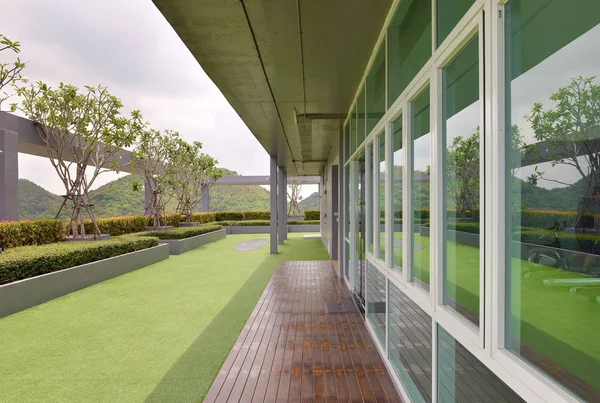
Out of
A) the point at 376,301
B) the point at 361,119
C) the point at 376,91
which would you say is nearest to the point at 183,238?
the point at 361,119

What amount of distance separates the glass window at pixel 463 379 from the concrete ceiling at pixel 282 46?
7.91 feet

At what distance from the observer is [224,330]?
3920 mm

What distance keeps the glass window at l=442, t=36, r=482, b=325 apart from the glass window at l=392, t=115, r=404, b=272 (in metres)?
0.85

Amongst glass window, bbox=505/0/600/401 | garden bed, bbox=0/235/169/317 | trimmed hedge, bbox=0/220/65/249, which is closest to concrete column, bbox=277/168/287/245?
garden bed, bbox=0/235/169/317

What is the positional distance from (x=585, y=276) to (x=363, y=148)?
359cm

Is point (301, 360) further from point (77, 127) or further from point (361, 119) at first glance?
point (77, 127)

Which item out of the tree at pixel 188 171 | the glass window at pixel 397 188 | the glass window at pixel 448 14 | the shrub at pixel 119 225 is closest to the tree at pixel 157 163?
the tree at pixel 188 171

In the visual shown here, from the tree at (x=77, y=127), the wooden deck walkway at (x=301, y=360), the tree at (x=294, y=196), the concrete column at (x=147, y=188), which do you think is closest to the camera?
the wooden deck walkway at (x=301, y=360)

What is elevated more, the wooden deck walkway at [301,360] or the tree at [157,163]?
the tree at [157,163]

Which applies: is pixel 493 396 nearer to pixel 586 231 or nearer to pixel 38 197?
pixel 586 231

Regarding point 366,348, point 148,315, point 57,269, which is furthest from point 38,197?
point 366,348

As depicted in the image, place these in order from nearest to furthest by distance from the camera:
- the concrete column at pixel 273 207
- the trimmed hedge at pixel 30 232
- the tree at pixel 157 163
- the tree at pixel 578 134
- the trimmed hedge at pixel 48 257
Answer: the tree at pixel 578 134 → the trimmed hedge at pixel 48 257 → the trimmed hedge at pixel 30 232 → the concrete column at pixel 273 207 → the tree at pixel 157 163

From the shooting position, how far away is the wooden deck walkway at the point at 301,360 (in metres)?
2.57

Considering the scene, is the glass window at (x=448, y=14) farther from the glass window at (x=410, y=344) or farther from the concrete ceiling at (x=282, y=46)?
the glass window at (x=410, y=344)
